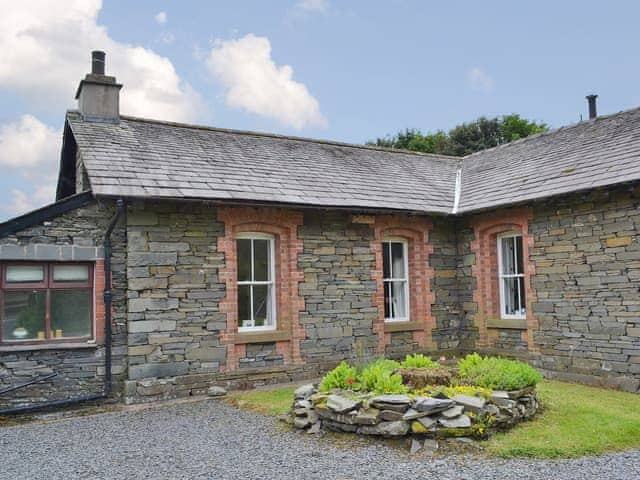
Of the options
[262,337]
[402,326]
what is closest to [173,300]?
[262,337]

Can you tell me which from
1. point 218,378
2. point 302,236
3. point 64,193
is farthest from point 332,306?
point 64,193

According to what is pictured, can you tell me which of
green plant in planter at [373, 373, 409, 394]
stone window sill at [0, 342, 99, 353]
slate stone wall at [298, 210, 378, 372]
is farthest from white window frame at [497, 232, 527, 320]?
stone window sill at [0, 342, 99, 353]

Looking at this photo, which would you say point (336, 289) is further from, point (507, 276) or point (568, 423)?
point (568, 423)

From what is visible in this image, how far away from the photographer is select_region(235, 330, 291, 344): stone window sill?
1139 centimetres

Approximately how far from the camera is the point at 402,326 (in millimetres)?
13320

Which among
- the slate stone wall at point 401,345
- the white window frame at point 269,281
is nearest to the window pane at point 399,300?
the slate stone wall at point 401,345

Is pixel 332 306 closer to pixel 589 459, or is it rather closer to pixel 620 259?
pixel 620 259

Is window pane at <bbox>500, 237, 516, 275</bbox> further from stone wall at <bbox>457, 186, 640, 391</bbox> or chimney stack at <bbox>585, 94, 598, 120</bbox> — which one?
chimney stack at <bbox>585, 94, 598, 120</bbox>

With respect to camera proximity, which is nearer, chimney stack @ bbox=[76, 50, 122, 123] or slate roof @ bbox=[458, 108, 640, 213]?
slate roof @ bbox=[458, 108, 640, 213]

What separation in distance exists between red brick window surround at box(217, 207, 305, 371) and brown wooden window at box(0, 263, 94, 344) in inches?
98.1

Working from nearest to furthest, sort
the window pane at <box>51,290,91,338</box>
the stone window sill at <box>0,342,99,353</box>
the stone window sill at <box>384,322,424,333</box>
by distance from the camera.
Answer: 1. the stone window sill at <box>0,342,99,353</box>
2. the window pane at <box>51,290,91,338</box>
3. the stone window sill at <box>384,322,424,333</box>

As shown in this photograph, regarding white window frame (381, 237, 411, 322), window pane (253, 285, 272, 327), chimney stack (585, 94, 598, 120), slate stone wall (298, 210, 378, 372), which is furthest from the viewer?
chimney stack (585, 94, 598, 120)

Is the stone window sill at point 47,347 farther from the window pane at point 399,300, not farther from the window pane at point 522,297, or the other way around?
the window pane at point 522,297

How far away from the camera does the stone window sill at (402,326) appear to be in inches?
519
